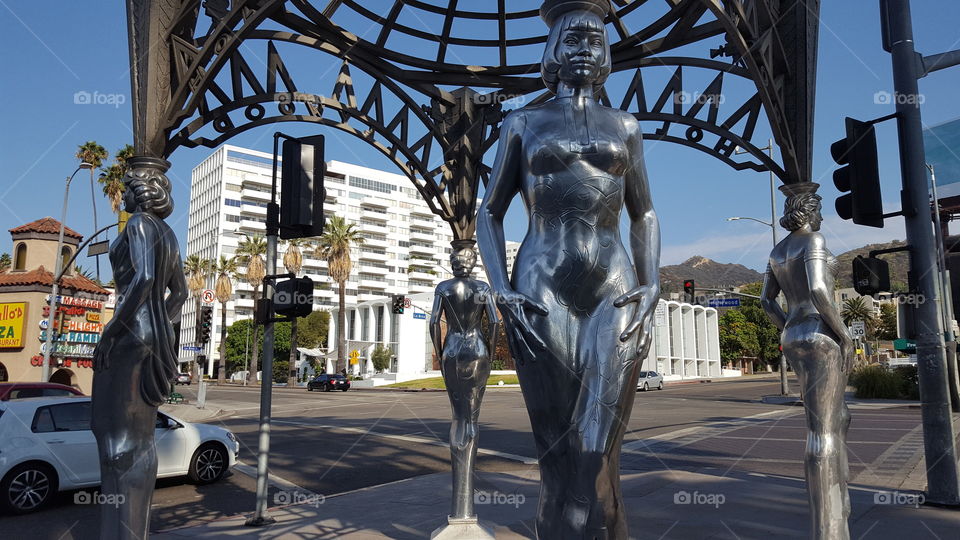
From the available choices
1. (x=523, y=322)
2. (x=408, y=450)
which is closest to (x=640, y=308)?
(x=523, y=322)

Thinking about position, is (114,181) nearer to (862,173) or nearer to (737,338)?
(862,173)

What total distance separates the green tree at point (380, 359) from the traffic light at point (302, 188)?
53390 millimetres

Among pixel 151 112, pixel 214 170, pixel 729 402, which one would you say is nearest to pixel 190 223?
pixel 214 170

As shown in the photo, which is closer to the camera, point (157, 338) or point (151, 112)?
point (157, 338)

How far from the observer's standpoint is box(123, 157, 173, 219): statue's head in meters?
3.82

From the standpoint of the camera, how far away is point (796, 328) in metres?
4.55

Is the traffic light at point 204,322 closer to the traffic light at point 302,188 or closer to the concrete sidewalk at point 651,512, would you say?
the concrete sidewalk at point 651,512

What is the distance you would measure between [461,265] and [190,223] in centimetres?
10718

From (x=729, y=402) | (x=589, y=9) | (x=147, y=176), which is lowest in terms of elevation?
(x=729, y=402)

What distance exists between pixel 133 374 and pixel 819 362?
14.3 feet

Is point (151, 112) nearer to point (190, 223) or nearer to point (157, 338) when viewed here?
point (157, 338)

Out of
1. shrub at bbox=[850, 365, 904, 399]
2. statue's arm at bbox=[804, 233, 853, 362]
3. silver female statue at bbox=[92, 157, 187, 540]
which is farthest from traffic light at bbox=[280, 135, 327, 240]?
shrub at bbox=[850, 365, 904, 399]

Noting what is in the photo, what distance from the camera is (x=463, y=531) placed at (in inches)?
201

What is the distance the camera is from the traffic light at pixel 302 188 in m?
6.34
